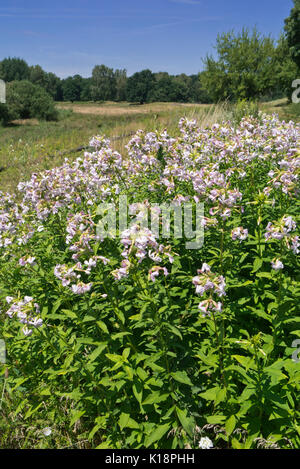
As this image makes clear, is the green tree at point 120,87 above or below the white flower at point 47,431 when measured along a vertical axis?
above

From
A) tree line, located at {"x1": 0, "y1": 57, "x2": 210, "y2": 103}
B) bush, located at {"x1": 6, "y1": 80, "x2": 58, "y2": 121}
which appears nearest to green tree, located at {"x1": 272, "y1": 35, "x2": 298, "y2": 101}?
bush, located at {"x1": 6, "y1": 80, "x2": 58, "y2": 121}

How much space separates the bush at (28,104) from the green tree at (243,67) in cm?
2367

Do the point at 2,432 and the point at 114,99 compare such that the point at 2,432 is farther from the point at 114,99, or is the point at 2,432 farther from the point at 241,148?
the point at 114,99

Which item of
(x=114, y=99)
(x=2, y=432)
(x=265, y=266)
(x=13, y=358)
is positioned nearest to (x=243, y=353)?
(x=265, y=266)

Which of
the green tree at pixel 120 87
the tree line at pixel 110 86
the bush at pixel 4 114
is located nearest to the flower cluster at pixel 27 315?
the bush at pixel 4 114

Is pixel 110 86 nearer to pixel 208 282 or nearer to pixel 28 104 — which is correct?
pixel 28 104

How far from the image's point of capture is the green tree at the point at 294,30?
37250mm

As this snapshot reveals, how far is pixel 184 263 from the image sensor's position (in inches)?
153

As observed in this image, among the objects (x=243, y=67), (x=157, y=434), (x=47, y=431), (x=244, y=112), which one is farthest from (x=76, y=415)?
(x=243, y=67)

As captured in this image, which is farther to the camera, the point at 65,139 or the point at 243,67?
the point at 243,67

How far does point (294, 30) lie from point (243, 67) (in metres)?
8.19

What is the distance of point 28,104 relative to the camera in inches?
1900

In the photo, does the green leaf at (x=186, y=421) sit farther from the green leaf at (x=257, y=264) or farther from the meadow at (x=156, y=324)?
the green leaf at (x=257, y=264)
